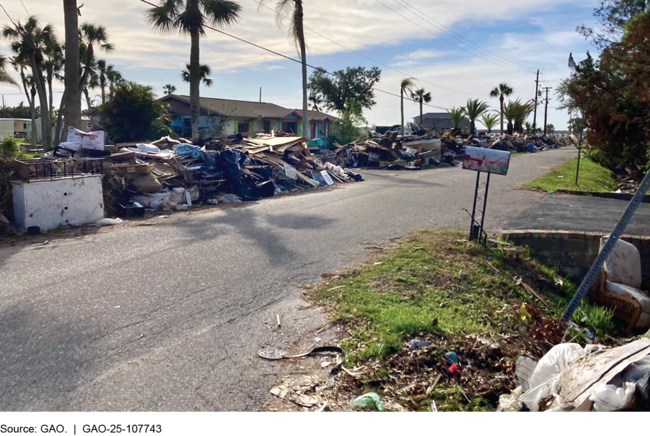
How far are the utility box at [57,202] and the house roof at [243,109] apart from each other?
25699 mm

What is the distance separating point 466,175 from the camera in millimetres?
21297

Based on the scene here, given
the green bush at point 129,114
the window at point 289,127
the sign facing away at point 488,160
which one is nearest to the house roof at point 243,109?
the window at point 289,127

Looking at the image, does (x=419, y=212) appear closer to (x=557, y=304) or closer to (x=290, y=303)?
(x=557, y=304)

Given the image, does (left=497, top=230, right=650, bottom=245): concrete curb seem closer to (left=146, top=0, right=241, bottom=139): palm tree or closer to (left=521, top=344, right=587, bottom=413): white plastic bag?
(left=521, top=344, right=587, bottom=413): white plastic bag

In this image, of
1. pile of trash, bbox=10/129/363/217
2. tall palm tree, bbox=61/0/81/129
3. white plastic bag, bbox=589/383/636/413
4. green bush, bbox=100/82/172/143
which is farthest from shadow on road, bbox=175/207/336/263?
green bush, bbox=100/82/172/143

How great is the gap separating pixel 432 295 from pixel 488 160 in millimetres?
2761

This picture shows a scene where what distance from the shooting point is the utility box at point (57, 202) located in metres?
9.15

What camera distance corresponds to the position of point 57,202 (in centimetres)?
956

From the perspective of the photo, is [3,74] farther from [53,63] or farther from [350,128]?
[350,128]

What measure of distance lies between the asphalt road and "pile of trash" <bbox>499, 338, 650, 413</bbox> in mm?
1937

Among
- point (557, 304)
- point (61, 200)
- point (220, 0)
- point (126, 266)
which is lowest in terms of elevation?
point (557, 304)

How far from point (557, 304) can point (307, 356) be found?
3978 mm

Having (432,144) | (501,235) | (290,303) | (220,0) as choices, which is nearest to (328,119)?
(432,144)

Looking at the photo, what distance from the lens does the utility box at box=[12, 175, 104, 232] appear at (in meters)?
9.15
